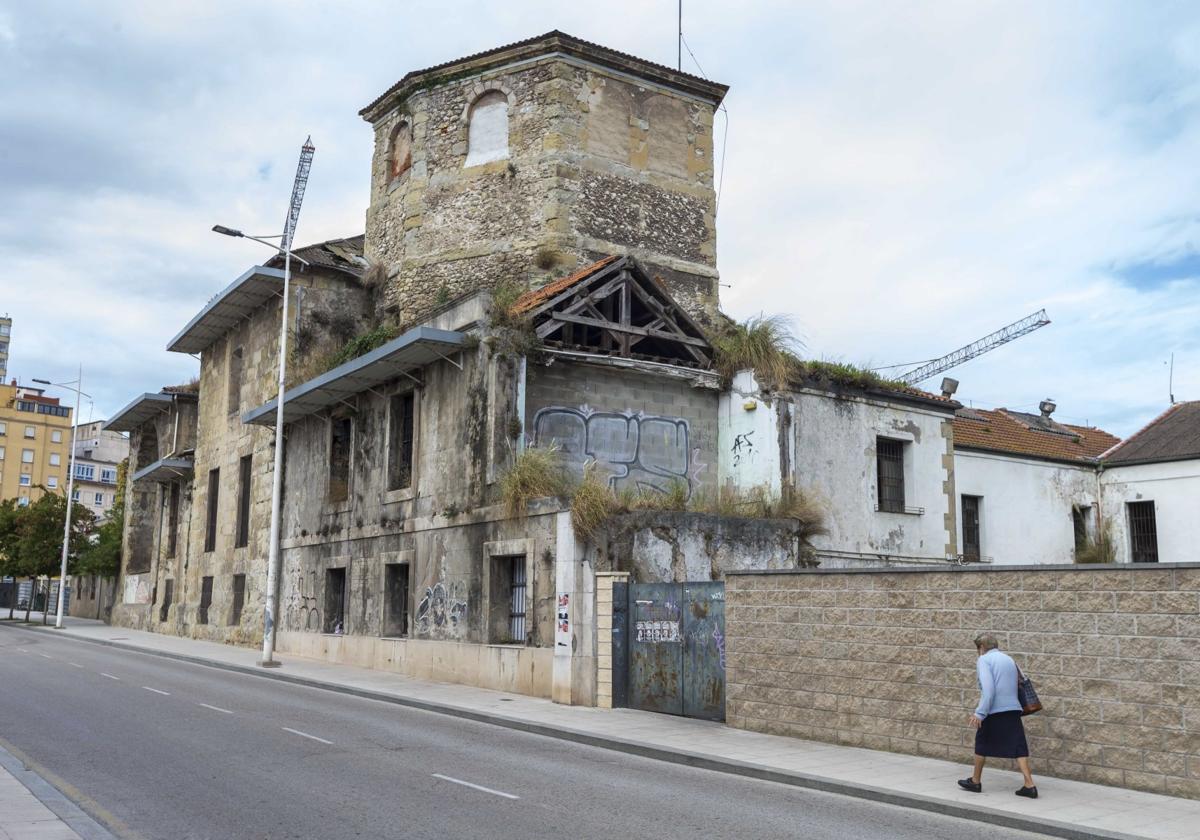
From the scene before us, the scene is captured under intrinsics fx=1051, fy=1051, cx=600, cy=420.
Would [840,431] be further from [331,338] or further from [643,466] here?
[331,338]

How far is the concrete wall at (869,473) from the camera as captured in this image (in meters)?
21.9

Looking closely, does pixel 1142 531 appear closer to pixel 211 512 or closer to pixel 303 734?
pixel 303 734

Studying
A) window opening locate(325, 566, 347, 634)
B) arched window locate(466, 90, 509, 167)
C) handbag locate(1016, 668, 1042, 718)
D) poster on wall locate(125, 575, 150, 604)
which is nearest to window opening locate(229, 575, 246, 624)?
window opening locate(325, 566, 347, 634)

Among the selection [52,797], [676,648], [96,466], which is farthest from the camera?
[96,466]

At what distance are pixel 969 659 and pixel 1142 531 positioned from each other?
19.7m

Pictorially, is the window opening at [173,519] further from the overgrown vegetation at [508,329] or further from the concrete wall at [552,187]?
the overgrown vegetation at [508,329]

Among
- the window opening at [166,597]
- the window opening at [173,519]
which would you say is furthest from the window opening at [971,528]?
the window opening at [173,519]

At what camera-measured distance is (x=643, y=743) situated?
1295cm

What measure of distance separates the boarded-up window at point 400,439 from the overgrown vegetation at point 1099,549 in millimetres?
17416

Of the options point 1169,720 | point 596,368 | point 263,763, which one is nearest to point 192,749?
Result: point 263,763

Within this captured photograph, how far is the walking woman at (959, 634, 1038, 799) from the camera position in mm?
9844

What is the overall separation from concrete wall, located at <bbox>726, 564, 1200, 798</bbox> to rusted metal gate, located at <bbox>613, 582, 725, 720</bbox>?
529 mm

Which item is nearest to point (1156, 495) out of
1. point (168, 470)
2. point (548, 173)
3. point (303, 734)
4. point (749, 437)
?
point (749, 437)

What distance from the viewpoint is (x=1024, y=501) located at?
2722 cm
